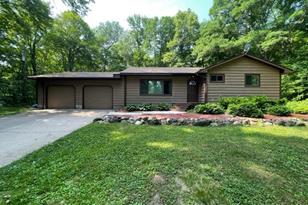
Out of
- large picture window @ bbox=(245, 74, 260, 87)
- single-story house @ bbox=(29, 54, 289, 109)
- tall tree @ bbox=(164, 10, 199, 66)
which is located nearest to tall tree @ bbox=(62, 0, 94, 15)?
single-story house @ bbox=(29, 54, 289, 109)

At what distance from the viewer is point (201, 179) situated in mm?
3838

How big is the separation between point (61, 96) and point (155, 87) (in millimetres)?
7156

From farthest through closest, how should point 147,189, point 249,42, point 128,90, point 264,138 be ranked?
point 249,42
point 128,90
point 264,138
point 147,189

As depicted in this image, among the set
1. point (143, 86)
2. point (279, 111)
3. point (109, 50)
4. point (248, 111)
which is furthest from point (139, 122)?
point (109, 50)

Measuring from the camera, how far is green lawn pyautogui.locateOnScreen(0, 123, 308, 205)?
346 centimetres

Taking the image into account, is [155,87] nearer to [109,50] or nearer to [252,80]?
[252,80]

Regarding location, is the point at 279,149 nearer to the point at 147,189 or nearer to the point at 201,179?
the point at 201,179

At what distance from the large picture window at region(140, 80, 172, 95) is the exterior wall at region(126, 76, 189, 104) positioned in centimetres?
25

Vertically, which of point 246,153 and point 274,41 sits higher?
point 274,41

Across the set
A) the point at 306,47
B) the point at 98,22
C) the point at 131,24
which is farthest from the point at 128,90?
the point at 98,22

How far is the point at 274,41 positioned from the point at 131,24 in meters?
26.4

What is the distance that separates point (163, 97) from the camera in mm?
17438

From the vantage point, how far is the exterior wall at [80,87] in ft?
59.4

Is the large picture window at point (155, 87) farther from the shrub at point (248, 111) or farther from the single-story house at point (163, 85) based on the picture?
the shrub at point (248, 111)
